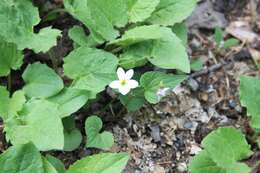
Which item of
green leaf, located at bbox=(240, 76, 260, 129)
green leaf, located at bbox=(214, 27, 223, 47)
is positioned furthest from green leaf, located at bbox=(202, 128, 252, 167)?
green leaf, located at bbox=(214, 27, 223, 47)

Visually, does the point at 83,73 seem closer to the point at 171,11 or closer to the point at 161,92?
the point at 161,92

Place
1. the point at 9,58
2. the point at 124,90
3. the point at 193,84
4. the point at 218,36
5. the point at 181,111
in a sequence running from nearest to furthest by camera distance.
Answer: the point at 124,90 < the point at 9,58 < the point at 181,111 < the point at 193,84 < the point at 218,36

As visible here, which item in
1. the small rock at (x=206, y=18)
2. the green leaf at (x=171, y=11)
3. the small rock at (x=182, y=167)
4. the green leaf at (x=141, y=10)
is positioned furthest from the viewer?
the small rock at (x=206, y=18)

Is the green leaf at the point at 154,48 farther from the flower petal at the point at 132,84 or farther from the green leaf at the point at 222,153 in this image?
the green leaf at the point at 222,153

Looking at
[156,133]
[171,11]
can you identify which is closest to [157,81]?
[156,133]

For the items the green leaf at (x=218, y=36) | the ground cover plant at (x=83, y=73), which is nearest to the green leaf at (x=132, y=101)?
the ground cover plant at (x=83, y=73)

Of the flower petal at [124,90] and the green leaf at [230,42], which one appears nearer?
the flower petal at [124,90]

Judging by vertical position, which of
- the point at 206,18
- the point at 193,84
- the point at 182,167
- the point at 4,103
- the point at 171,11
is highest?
the point at 171,11
